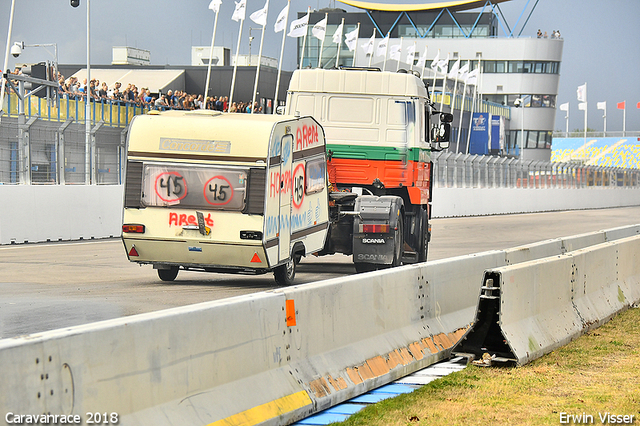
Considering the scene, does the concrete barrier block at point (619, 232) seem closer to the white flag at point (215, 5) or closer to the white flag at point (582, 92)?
the white flag at point (215, 5)

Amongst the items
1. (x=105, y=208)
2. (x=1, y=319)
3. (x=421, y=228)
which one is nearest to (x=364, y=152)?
(x=421, y=228)

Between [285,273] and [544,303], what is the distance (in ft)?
19.8

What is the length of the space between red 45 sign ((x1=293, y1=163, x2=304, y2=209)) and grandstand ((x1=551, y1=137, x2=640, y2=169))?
13219 centimetres

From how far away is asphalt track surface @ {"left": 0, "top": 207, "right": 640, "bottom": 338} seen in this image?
462 inches

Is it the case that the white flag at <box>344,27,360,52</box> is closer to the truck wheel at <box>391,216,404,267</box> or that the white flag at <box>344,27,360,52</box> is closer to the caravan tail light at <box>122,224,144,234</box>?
the truck wheel at <box>391,216,404,267</box>

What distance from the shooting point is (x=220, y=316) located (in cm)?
626

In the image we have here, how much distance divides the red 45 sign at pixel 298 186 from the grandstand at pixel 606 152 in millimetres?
132193

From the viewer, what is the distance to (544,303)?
9.98 meters

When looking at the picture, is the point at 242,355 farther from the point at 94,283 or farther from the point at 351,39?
the point at 351,39

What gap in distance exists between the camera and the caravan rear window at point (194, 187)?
46.9 ft

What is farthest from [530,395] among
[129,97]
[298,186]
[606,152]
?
[606,152]

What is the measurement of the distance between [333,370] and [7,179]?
1697cm

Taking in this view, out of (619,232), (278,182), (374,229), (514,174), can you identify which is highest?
(278,182)

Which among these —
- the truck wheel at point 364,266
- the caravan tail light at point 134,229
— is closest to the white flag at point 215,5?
the truck wheel at point 364,266
